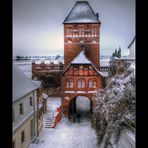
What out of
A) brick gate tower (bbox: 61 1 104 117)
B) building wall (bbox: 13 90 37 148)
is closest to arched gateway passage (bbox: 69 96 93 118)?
brick gate tower (bbox: 61 1 104 117)

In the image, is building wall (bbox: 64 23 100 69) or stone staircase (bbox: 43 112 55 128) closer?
stone staircase (bbox: 43 112 55 128)

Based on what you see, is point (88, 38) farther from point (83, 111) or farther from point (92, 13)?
point (83, 111)

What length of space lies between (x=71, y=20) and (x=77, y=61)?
114 inches

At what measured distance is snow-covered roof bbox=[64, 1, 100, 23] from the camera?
48.6ft

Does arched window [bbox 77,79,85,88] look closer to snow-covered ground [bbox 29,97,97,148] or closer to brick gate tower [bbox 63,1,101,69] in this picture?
snow-covered ground [bbox 29,97,97,148]

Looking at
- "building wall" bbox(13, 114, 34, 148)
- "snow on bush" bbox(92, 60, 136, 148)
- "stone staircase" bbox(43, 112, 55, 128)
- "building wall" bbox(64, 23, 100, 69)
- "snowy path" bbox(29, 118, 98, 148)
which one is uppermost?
"building wall" bbox(64, 23, 100, 69)

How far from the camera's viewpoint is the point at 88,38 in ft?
51.0

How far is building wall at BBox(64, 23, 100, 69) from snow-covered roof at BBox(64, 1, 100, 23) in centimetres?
28

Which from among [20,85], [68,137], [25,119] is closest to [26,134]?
[25,119]

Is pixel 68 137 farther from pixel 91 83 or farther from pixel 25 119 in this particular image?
pixel 91 83

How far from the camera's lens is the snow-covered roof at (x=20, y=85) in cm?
696

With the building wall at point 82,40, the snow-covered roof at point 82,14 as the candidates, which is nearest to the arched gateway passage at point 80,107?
the building wall at point 82,40

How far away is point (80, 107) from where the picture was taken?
13969 millimetres
